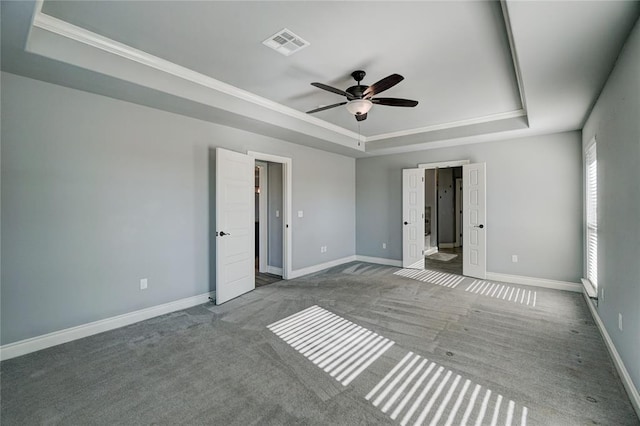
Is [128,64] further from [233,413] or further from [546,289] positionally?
[546,289]

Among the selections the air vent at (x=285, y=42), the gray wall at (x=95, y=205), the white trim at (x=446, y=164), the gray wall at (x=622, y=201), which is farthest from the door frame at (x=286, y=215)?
the gray wall at (x=622, y=201)

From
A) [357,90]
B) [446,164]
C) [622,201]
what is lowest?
[622,201]

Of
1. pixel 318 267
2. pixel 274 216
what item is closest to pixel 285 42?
pixel 274 216

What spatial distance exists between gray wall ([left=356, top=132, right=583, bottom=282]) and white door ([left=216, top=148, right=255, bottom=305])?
12.4 feet

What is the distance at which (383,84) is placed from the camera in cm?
273

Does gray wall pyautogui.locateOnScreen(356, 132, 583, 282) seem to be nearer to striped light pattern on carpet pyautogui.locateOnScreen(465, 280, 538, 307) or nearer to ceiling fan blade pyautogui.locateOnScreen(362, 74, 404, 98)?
striped light pattern on carpet pyautogui.locateOnScreen(465, 280, 538, 307)

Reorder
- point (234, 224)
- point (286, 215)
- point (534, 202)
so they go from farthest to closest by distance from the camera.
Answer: point (286, 215) < point (534, 202) < point (234, 224)

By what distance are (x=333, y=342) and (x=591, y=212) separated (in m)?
3.84

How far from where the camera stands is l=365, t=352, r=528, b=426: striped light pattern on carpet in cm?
185

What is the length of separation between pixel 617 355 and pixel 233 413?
3034mm

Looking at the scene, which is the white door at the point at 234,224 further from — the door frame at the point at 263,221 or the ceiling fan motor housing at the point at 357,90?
the ceiling fan motor housing at the point at 357,90

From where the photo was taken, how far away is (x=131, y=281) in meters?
3.33

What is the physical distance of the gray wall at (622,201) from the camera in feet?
6.41

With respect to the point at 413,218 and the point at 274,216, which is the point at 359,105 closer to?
the point at 274,216
